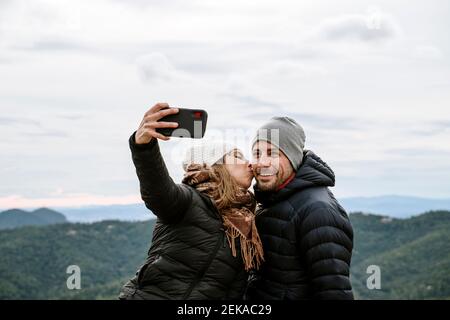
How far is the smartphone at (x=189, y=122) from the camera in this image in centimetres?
439

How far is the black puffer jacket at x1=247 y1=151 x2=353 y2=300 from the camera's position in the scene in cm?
470

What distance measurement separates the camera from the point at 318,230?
188 inches

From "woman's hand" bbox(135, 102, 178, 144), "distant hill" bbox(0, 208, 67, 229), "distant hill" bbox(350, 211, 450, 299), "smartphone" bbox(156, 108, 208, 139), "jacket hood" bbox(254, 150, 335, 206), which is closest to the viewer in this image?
"woman's hand" bbox(135, 102, 178, 144)

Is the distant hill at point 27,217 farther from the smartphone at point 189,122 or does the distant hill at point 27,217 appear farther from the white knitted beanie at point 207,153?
the smartphone at point 189,122

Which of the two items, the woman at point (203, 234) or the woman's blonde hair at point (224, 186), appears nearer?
the woman at point (203, 234)

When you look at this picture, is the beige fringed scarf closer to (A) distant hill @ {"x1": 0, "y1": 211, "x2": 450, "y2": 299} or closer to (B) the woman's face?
(B) the woman's face

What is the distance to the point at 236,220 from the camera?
4867 millimetres

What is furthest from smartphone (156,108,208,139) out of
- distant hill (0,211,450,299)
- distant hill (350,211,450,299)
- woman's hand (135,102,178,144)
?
distant hill (350,211,450,299)

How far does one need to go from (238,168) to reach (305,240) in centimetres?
71

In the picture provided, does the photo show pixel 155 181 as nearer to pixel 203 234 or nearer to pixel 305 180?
pixel 203 234

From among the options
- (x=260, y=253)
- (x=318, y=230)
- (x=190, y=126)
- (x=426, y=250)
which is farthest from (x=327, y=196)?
(x=426, y=250)

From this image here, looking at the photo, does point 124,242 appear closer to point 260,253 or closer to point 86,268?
point 86,268

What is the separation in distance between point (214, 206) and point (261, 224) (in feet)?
1.69

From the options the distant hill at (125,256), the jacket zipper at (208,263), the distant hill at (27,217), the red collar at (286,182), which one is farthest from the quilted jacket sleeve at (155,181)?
the distant hill at (27,217)
